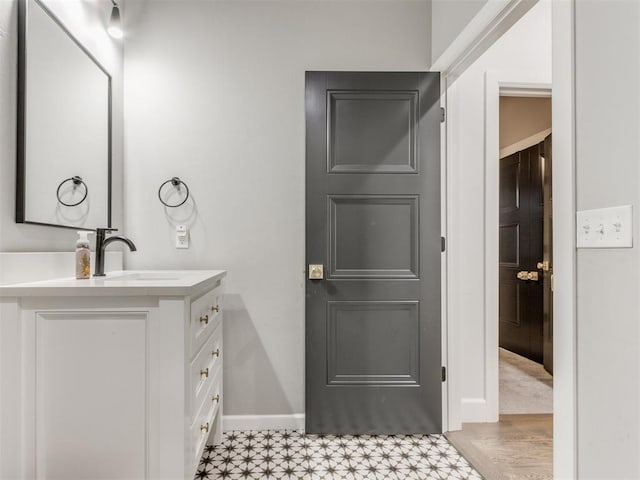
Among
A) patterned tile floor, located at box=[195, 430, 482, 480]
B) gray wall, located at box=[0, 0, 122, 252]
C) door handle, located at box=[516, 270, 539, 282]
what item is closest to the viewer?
gray wall, located at box=[0, 0, 122, 252]

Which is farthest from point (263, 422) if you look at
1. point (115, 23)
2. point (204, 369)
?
point (115, 23)

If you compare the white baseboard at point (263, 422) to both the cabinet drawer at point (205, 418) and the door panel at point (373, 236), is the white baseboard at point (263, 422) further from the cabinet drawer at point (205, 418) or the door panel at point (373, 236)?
the door panel at point (373, 236)

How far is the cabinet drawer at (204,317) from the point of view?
56.4 inches

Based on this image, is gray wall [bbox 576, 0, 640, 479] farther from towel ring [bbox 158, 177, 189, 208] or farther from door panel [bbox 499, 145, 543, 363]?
door panel [bbox 499, 145, 543, 363]

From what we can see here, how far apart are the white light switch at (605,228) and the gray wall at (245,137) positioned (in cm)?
145

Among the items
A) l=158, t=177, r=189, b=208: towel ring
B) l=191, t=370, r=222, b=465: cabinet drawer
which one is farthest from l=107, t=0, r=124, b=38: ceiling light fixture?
l=191, t=370, r=222, b=465: cabinet drawer

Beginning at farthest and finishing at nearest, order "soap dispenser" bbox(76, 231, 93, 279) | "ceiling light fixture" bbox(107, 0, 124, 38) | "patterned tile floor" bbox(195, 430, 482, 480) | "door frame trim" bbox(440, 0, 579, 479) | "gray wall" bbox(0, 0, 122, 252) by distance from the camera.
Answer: "ceiling light fixture" bbox(107, 0, 124, 38), "patterned tile floor" bbox(195, 430, 482, 480), "soap dispenser" bbox(76, 231, 93, 279), "gray wall" bbox(0, 0, 122, 252), "door frame trim" bbox(440, 0, 579, 479)

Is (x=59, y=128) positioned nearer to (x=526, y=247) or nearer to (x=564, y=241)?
(x=564, y=241)

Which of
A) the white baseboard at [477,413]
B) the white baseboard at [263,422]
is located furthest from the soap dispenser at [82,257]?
the white baseboard at [477,413]

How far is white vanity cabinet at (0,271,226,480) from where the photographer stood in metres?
1.25

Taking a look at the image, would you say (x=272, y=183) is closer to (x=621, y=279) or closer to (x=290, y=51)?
(x=290, y=51)

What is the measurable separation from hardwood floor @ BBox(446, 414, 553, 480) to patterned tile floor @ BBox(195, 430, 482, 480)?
0.24ft

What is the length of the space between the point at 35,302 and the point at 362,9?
7.31ft

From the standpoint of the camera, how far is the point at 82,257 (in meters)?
1.66
